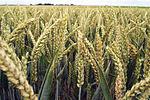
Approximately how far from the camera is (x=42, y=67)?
81 cm

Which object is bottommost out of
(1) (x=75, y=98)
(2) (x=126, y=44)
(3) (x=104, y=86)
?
(1) (x=75, y=98)

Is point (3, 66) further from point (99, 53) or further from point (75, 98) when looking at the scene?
point (75, 98)

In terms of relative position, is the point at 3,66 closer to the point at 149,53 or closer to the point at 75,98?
the point at 149,53

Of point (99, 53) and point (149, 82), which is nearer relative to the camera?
point (149, 82)

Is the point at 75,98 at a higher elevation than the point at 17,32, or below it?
below

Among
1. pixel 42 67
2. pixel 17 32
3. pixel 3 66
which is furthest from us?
pixel 42 67

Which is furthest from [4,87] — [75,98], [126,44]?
[126,44]

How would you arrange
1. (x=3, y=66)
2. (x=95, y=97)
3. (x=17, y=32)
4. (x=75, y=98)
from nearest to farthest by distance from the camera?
(x=3, y=66) → (x=17, y=32) → (x=95, y=97) → (x=75, y=98)

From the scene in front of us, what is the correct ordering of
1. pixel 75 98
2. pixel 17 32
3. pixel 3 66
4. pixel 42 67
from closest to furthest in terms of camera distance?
pixel 3 66 → pixel 17 32 → pixel 75 98 → pixel 42 67

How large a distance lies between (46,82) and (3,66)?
219 mm

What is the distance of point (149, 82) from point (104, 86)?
0.43 ft

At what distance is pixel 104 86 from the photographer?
14.8 inches

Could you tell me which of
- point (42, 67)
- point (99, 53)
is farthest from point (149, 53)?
point (42, 67)

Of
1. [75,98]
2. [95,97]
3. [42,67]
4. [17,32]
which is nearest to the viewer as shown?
[17,32]
